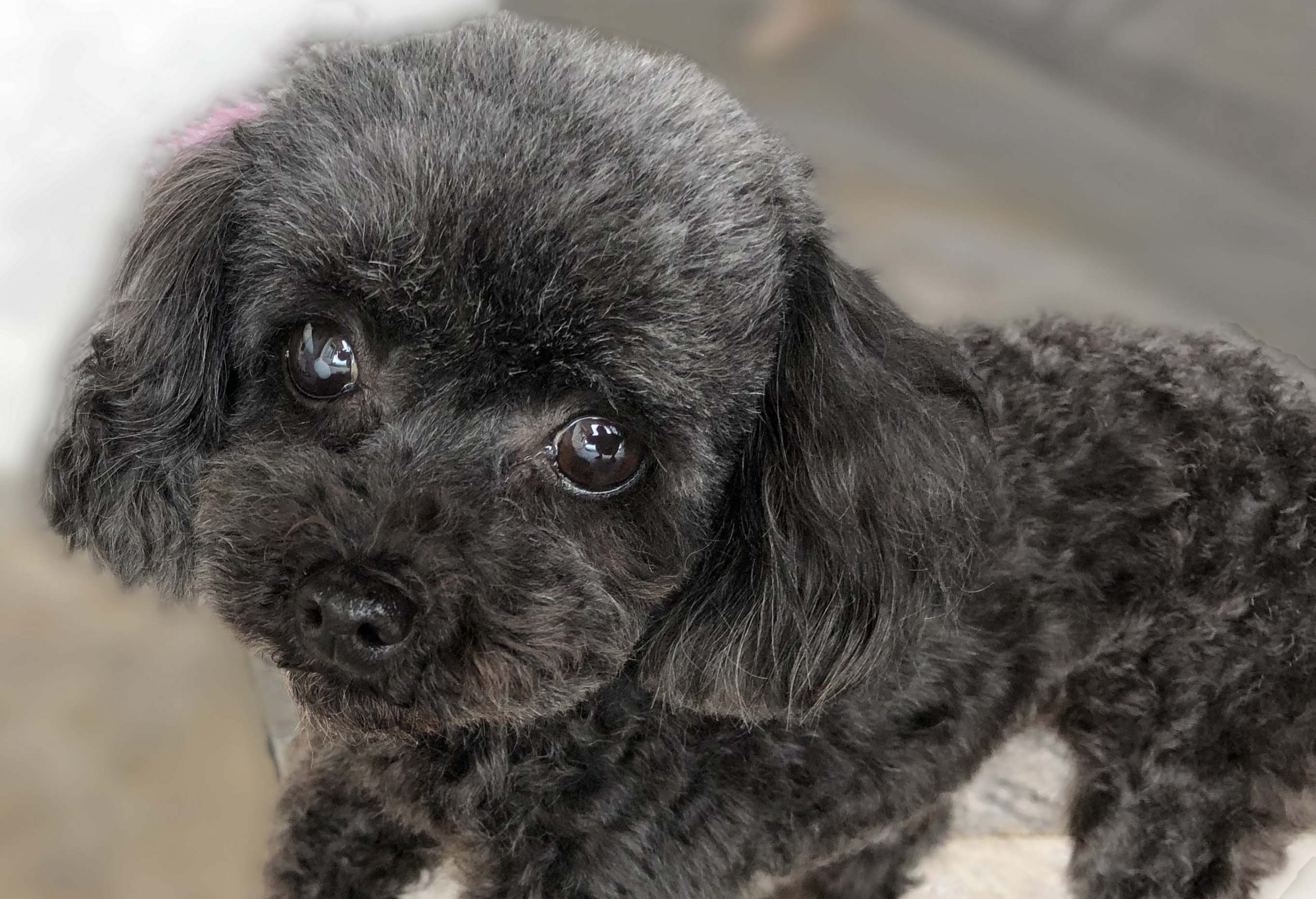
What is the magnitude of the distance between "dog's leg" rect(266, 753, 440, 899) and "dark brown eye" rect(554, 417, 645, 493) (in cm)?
58

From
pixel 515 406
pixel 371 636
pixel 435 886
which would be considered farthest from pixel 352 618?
pixel 435 886

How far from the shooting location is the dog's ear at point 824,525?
1045 mm

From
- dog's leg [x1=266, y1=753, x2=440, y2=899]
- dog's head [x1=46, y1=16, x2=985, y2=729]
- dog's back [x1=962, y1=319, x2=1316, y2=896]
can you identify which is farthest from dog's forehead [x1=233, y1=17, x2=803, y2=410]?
dog's leg [x1=266, y1=753, x2=440, y2=899]

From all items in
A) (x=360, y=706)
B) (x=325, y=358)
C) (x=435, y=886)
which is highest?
(x=325, y=358)

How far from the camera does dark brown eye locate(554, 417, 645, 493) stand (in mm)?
1008

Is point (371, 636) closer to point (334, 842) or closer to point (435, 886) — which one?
point (334, 842)

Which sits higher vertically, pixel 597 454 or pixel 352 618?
pixel 597 454

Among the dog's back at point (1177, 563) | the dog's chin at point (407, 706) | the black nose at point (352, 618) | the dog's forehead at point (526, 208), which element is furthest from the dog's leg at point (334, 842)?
the dog's back at point (1177, 563)

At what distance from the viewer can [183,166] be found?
1.12 meters

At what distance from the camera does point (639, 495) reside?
1045 millimetres

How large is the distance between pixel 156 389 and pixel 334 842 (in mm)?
642

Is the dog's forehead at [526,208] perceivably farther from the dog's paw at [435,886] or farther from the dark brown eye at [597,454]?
the dog's paw at [435,886]

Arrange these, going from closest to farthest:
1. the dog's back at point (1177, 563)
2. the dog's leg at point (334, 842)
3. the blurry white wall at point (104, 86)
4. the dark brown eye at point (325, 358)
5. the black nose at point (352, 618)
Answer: the black nose at point (352, 618) < the dark brown eye at point (325, 358) < the dog's back at point (1177, 563) < the dog's leg at point (334, 842) < the blurry white wall at point (104, 86)

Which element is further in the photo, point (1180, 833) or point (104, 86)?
point (104, 86)
